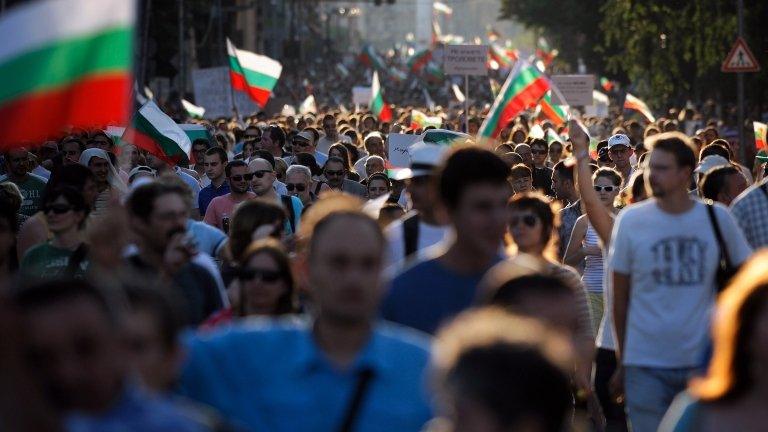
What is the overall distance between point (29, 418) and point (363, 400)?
3.87ft

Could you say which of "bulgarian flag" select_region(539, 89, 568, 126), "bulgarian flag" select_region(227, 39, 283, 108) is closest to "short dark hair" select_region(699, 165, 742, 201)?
"bulgarian flag" select_region(539, 89, 568, 126)

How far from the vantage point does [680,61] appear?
36.4m

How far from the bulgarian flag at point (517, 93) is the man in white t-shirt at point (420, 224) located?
254 inches

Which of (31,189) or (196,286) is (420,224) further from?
(31,189)

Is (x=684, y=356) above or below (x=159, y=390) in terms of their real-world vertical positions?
below

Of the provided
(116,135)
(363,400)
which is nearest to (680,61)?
(116,135)


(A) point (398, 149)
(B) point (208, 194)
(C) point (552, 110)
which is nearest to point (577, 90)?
(C) point (552, 110)

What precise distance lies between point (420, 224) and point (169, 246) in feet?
3.22

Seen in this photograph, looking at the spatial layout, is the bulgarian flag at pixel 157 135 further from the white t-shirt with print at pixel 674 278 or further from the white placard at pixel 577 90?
the white placard at pixel 577 90

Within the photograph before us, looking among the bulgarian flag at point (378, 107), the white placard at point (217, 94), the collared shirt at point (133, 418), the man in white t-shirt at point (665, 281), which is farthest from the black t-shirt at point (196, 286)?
the bulgarian flag at point (378, 107)

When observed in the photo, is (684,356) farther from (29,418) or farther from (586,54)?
(586,54)

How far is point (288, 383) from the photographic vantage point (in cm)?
436

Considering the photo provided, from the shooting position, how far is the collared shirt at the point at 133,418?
3.42 metres

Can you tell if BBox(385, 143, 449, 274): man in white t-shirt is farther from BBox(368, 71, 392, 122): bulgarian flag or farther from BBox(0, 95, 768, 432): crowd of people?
BBox(368, 71, 392, 122): bulgarian flag
